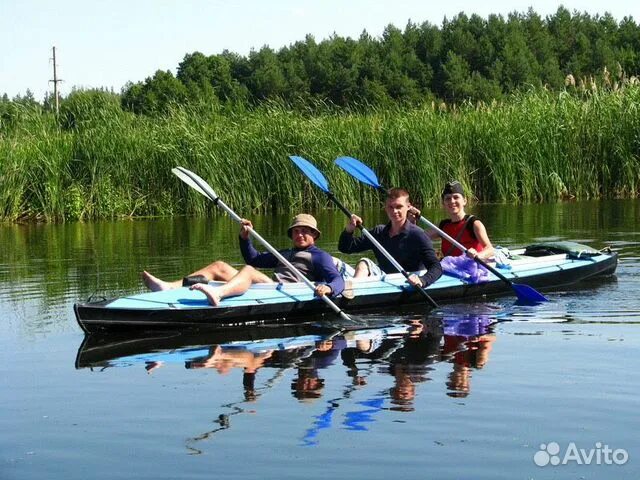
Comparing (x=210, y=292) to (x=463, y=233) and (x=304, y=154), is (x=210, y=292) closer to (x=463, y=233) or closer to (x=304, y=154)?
(x=463, y=233)

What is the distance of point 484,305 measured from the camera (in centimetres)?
1078

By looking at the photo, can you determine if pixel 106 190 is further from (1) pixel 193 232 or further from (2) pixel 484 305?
(2) pixel 484 305

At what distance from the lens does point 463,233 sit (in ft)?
36.6

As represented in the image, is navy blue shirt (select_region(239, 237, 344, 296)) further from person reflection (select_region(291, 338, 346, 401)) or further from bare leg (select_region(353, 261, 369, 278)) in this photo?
person reflection (select_region(291, 338, 346, 401))

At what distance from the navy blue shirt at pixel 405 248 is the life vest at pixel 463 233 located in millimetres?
575

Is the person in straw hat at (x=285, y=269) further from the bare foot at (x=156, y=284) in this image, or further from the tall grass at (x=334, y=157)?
the tall grass at (x=334, y=157)

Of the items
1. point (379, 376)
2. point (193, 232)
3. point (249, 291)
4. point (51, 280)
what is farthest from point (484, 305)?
point (193, 232)

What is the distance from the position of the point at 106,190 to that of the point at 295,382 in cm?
1528

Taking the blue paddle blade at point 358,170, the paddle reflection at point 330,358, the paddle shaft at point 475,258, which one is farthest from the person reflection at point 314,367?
the blue paddle blade at point 358,170

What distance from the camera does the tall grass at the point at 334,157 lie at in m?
21.5

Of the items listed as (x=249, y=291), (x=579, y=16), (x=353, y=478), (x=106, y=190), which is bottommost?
(x=353, y=478)

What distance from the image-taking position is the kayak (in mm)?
9062

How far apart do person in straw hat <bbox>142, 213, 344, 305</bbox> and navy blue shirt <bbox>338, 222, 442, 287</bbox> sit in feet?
2.02

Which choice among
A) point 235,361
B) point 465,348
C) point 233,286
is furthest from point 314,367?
point 233,286
